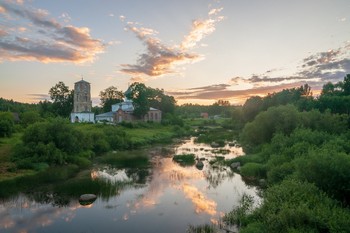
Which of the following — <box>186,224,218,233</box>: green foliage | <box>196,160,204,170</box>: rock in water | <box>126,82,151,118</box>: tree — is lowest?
<box>196,160,204,170</box>: rock in water

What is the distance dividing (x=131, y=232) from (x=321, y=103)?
6805 cm

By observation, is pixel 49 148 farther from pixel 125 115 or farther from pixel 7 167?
pixel 125 115

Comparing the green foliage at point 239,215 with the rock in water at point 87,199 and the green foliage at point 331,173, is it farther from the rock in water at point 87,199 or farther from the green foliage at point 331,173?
the rock in water at point 87,199

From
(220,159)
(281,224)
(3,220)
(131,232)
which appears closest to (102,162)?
(220,159)

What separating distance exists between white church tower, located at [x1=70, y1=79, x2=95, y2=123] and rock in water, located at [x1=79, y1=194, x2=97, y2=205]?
248 ft

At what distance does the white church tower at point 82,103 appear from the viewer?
100781 mm

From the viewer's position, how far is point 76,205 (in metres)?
26.6

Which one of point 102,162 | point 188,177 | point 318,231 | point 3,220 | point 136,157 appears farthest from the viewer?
point 136,157

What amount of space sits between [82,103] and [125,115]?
586 inches

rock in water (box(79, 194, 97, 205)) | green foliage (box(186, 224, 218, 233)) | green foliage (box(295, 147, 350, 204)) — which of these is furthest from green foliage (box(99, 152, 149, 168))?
green foliage (box(295, 147, 350, 204))

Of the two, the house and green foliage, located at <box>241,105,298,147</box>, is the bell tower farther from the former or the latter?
green foliage, located at <box>241,105,298,147</box>

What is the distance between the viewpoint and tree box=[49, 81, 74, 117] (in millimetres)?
105000

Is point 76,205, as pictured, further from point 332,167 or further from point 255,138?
point 255,138

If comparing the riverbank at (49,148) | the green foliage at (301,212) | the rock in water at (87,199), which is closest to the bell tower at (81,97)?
the riverbank at (49,148)
